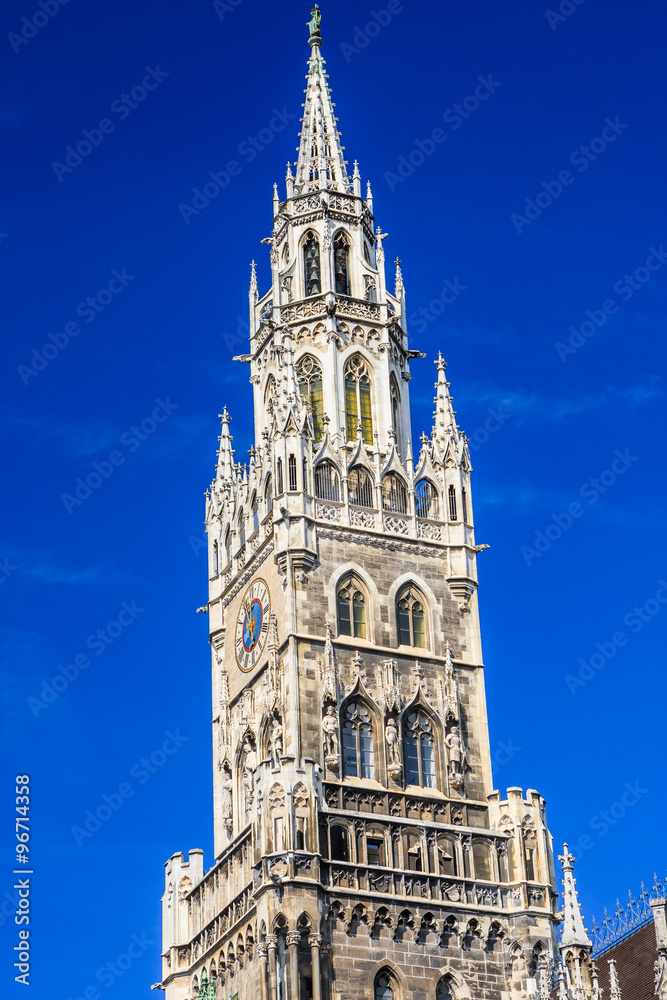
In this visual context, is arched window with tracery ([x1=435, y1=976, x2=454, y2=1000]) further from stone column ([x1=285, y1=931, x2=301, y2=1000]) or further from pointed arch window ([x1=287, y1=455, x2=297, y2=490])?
pointed arch window ([x1=287, y1=455, x2=297, y2=490])

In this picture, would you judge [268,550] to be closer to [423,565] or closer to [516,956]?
[423,565]

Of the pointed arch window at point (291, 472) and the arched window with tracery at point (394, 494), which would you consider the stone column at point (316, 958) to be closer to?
the pointed arch window at point (291, 472)

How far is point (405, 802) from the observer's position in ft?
Result: 221

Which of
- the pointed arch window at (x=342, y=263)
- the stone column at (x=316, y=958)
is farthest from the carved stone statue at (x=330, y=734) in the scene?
the pointed arch window at (x=342, y=263)

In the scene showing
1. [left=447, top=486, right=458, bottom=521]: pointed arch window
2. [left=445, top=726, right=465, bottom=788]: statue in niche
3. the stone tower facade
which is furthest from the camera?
[left=447, top=486, right=458, bottom=521]: pointed arch window

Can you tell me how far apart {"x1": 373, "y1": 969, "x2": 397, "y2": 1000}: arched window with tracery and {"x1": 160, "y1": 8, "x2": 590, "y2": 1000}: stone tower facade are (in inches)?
2.0

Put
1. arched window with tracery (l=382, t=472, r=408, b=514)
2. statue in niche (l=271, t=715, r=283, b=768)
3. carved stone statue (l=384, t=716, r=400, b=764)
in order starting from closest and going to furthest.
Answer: statue in niche (l=271, t=715, r=283, b=768)
carved stone statue (l=384, t=716, r=400, b=764)
arched window with tracery (l=382, t=472, r=408, b=514)

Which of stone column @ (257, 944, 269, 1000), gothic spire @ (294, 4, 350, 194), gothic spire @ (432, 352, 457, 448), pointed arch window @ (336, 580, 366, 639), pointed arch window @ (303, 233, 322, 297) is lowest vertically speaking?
stone column @ (257, 944, 269, 1000)

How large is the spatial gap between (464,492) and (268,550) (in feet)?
26.9

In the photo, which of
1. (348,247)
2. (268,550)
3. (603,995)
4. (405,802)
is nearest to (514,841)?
(405,802)

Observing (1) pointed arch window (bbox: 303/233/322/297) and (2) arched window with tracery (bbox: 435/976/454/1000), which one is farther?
(1) pointed arch window (bbox: 303/233/322/297)

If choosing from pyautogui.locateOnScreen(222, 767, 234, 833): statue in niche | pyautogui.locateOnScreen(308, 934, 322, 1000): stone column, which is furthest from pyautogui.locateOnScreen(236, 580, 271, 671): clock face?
pyautogui.locateOnScreen(308, 934, 322, 1000): stone column

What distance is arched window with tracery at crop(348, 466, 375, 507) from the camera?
73.2m

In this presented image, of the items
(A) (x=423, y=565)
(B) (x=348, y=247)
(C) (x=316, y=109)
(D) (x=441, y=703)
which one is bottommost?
(D) (x=441, y=703)
